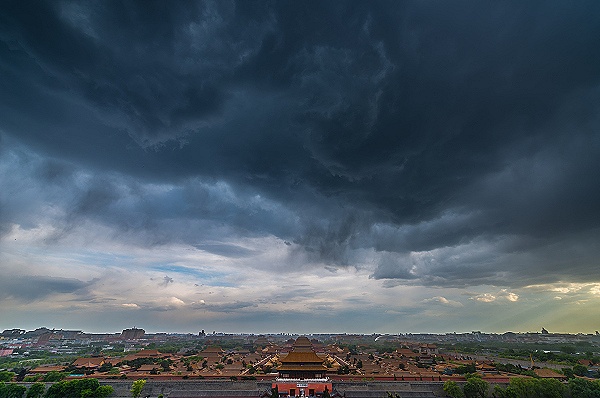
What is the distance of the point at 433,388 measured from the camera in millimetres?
49562

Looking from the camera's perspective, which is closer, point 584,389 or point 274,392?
point 584,389

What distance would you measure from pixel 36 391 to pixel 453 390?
176 ft

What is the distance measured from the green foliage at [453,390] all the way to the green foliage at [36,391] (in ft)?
172

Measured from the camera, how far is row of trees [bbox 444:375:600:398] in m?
42.1

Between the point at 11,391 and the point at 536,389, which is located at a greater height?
the point at 11,391

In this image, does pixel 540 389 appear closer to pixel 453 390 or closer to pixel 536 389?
pixel 536 389

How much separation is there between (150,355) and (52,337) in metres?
139

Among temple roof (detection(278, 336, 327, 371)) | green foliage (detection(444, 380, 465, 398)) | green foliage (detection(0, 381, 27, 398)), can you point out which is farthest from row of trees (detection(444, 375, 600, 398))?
green foliage (detection(0, 381, 27, 398))

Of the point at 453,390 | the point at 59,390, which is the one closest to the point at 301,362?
the point at 453,390

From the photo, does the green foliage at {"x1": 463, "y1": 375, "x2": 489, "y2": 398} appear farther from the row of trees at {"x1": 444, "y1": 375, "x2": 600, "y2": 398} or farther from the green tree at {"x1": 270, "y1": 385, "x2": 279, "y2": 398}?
the green tree at {"x1": 270, "y1": 385, "x2": 279, "y2": 398}

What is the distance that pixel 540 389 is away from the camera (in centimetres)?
4291

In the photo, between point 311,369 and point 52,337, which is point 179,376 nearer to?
point 311,369

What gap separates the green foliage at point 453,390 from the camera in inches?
1825

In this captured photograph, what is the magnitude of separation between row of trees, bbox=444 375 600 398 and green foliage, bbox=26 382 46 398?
5342 centimetres
